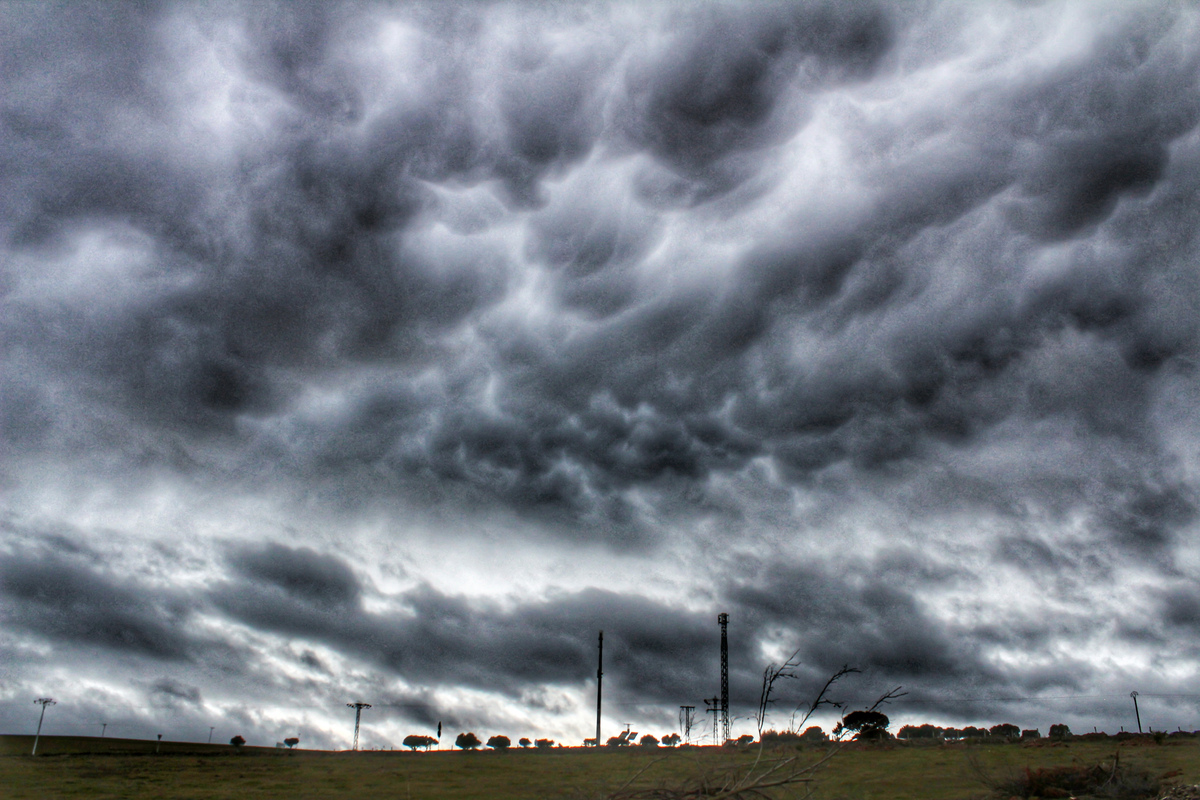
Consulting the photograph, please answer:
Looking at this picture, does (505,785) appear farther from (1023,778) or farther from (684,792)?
(684,792)

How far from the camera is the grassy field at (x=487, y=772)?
115 ft

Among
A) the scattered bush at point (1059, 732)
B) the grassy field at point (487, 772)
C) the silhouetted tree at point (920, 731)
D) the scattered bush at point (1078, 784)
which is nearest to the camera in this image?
the scattered bush at point (1078, 784)

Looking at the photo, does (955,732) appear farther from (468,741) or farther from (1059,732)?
(468,741)

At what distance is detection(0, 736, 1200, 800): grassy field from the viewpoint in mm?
34969

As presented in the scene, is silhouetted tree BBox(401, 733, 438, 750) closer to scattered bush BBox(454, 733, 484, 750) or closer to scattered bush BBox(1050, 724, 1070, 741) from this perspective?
scattered bush BBox(454, 733, 484, 750)

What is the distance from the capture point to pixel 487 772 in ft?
186

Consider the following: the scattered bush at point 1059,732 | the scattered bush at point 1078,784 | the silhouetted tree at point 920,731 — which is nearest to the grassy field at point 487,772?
the scattered bush at point 1078,784

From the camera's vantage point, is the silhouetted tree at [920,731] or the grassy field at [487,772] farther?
the silhouetted tree at [920,731]

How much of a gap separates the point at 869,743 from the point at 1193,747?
1822cm

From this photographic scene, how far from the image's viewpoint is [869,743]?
173 ft

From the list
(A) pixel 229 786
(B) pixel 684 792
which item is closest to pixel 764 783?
(B) pixel 684 792

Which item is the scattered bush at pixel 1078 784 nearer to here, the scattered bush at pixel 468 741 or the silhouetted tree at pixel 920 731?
the silhouetted tree at pixel 920 731

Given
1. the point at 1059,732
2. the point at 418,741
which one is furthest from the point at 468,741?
the point at 1059,732

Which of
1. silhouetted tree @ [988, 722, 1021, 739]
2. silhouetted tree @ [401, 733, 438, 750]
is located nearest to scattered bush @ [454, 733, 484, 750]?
silhouetted tree @ [401, 733, 438, 750]
